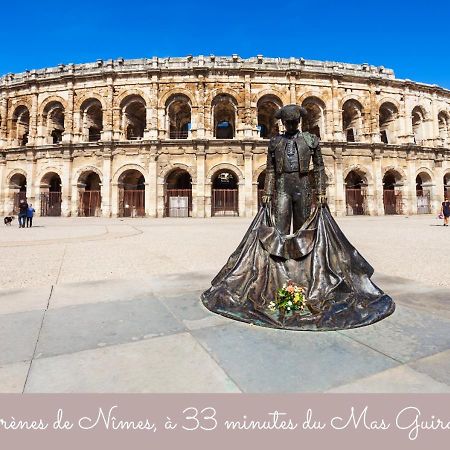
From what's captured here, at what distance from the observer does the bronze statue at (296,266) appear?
8.75 feet

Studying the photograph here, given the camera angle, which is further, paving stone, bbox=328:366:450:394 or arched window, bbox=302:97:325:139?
arched window, bbox=302:97:325:139

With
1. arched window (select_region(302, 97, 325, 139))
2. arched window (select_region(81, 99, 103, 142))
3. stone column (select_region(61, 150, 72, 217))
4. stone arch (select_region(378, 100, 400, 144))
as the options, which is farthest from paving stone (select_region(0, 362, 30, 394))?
stone arch (select_region(378, 100, 400, 144))

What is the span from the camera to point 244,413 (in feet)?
4.77

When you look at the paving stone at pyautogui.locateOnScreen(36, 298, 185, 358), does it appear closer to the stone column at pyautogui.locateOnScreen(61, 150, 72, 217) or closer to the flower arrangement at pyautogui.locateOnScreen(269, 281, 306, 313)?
the flower arrangement at pyautogui.locateOnScreen(269, 281, 306, 313)

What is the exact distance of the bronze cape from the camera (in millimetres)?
2693

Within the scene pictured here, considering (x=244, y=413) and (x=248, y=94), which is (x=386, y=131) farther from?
(x=244, y=413)

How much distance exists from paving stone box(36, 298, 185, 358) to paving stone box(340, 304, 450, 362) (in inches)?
62.4

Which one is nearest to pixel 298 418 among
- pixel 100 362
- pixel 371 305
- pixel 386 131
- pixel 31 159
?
pixel 100 362

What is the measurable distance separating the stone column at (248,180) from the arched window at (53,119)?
15.5m

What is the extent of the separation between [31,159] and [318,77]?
23.0m

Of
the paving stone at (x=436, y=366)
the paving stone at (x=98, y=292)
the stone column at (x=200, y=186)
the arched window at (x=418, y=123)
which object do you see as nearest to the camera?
the paving stone at (x=436, y=366)

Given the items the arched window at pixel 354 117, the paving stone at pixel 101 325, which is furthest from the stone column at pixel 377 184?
the paving stone at pixel 101 325

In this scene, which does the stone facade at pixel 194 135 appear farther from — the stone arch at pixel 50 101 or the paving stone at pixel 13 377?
the paving stone at pixel 13 377

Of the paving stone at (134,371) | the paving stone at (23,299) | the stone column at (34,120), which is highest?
the stone column at (34,120)
